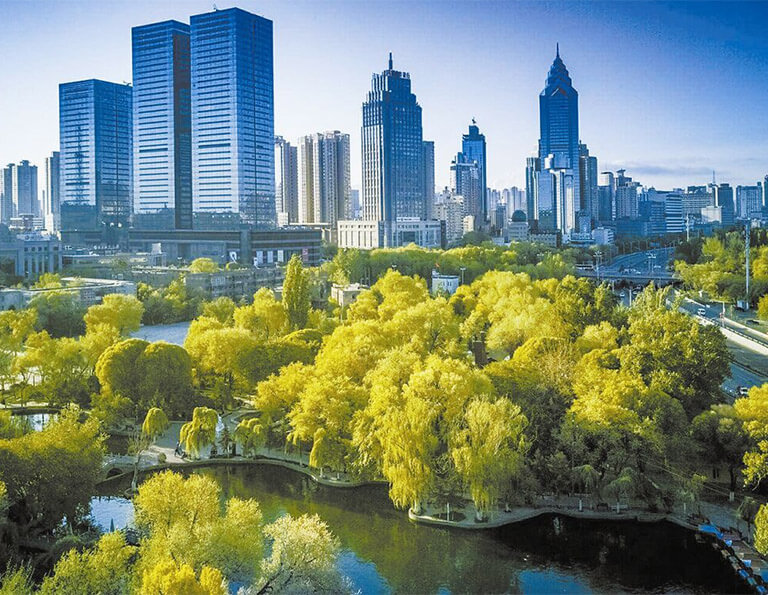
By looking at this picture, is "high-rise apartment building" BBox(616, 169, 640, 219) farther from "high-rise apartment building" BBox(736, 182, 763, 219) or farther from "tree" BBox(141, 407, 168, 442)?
"tree" BBox(141, 407, 168, 442)

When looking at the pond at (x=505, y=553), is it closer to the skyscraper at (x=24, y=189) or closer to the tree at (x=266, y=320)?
the tree at (x=266, y=320)

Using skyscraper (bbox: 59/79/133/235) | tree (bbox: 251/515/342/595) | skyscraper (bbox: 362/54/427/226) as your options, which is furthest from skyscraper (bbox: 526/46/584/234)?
tree (bbox: 251/515/342/595)

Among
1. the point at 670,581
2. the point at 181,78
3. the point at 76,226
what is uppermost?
the point at 181,78

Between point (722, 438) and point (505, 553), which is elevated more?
point (722, 438)

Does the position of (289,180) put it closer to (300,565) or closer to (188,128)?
(188,128)

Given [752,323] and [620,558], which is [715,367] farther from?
[752,323]

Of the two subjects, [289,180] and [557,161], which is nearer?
[289,180]

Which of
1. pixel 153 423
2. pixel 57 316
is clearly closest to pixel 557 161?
pixel 57 316

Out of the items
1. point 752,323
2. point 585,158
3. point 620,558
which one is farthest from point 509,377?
point 585,158
